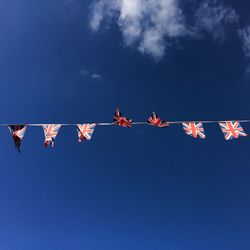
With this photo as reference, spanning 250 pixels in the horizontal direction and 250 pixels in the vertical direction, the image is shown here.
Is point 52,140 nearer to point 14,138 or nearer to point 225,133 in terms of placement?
point 14,138

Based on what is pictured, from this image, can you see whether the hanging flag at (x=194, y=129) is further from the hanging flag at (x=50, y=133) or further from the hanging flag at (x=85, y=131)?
the hanging flag at (x=50, y=133)

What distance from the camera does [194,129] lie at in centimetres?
2252

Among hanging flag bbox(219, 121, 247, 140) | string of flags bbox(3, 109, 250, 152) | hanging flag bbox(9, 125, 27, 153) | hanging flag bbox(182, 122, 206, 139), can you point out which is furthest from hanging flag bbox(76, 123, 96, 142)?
hanging flag bbox(219, 121, 247, 140)

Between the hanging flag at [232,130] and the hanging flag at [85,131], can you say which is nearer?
the hanging flag at [85,131]

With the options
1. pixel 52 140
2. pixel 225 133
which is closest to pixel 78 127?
pixel 52 140

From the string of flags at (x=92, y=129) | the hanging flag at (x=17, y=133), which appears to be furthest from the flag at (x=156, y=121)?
the hanging flag at (x=17, y=133)

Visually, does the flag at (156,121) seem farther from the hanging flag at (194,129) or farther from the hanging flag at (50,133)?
the hanging flag at (50,133)

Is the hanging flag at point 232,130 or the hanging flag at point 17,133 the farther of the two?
the hanging flag at point 232,130

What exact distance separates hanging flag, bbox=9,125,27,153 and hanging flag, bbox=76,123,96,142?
11.9ft

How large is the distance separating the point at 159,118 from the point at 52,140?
7070mm

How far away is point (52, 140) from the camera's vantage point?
21391 millimetres

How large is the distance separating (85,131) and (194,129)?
23.8 ft

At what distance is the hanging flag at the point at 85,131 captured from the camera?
2141cm

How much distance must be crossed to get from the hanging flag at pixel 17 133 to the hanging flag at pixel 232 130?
13.3 metres
